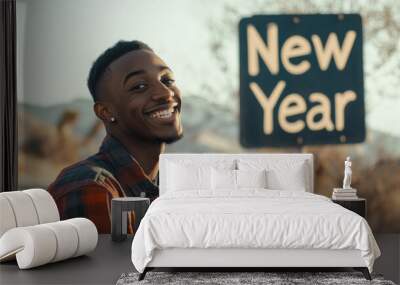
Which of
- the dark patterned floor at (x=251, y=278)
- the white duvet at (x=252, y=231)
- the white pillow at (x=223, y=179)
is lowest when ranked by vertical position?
the dark patterned floor at (x=251, y=278)

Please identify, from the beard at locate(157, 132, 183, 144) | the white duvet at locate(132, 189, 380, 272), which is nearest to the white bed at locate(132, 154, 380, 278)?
the white duvet at locate(132, 189, 380, 272)

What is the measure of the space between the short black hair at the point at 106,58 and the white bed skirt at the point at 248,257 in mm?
3037

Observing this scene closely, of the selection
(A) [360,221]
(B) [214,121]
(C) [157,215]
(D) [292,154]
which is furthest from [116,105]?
(A) [360,221]

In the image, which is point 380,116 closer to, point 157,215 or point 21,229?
point 157,215

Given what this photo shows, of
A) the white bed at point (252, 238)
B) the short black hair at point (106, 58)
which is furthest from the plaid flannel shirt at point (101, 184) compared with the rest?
the white bed at point (252, 238)

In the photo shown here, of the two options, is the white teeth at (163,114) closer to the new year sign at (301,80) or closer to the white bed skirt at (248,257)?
the new year sign at (301,80)

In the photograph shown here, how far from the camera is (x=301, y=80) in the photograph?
7438mm

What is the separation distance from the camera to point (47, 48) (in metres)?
7.57

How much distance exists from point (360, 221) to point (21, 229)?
2670mm

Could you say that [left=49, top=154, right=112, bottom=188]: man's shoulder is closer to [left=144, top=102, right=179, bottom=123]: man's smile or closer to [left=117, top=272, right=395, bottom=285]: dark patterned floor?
[left=144, top=102, right=179, bottom=123]: man's smile

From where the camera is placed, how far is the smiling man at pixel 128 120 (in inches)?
293

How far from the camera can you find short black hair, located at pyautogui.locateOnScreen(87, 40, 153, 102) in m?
7.52

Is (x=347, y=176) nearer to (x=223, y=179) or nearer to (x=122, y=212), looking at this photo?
(x=223, y=179)

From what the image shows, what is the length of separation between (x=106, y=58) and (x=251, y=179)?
2226 mm
